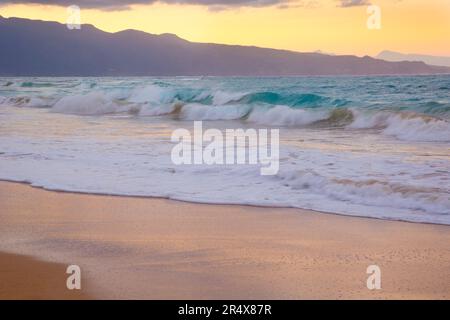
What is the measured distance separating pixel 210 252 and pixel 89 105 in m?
29.8

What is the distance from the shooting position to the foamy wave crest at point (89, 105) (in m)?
33.6

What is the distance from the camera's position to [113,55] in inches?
6698

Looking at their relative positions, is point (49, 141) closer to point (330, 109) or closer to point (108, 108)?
point (330, 109)

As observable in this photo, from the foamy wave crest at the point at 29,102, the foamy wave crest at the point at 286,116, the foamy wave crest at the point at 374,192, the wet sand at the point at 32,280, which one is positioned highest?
the foamy wave crest at the point at 29,102

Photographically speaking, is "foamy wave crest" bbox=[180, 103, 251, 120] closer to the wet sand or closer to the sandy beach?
the sandy beach

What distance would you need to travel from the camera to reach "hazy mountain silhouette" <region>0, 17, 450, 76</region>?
142 metres

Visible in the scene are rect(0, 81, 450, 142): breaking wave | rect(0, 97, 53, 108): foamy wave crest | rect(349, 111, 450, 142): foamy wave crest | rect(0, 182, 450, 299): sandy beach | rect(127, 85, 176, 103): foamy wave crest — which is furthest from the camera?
rect(0, 97, 53, 108): foamy wave crest

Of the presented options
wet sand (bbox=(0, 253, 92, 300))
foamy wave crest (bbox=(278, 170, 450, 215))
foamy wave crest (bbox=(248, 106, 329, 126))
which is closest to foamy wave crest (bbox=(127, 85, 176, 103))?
foamy wave crest (bbox=(248, 106, 329, 126))

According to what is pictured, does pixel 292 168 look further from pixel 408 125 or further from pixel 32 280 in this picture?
pixel 408 125

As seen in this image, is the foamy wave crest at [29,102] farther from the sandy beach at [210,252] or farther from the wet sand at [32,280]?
the wet sand at [32,280]

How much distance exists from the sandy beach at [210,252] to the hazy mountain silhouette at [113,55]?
124467 millimetres

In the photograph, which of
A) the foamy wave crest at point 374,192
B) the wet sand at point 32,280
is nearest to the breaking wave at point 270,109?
the foamy wave crest at point 374,192

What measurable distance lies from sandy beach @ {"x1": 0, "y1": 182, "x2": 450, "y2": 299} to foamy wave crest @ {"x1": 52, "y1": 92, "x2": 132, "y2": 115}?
83.3ft

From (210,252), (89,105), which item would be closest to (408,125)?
(210,252)
